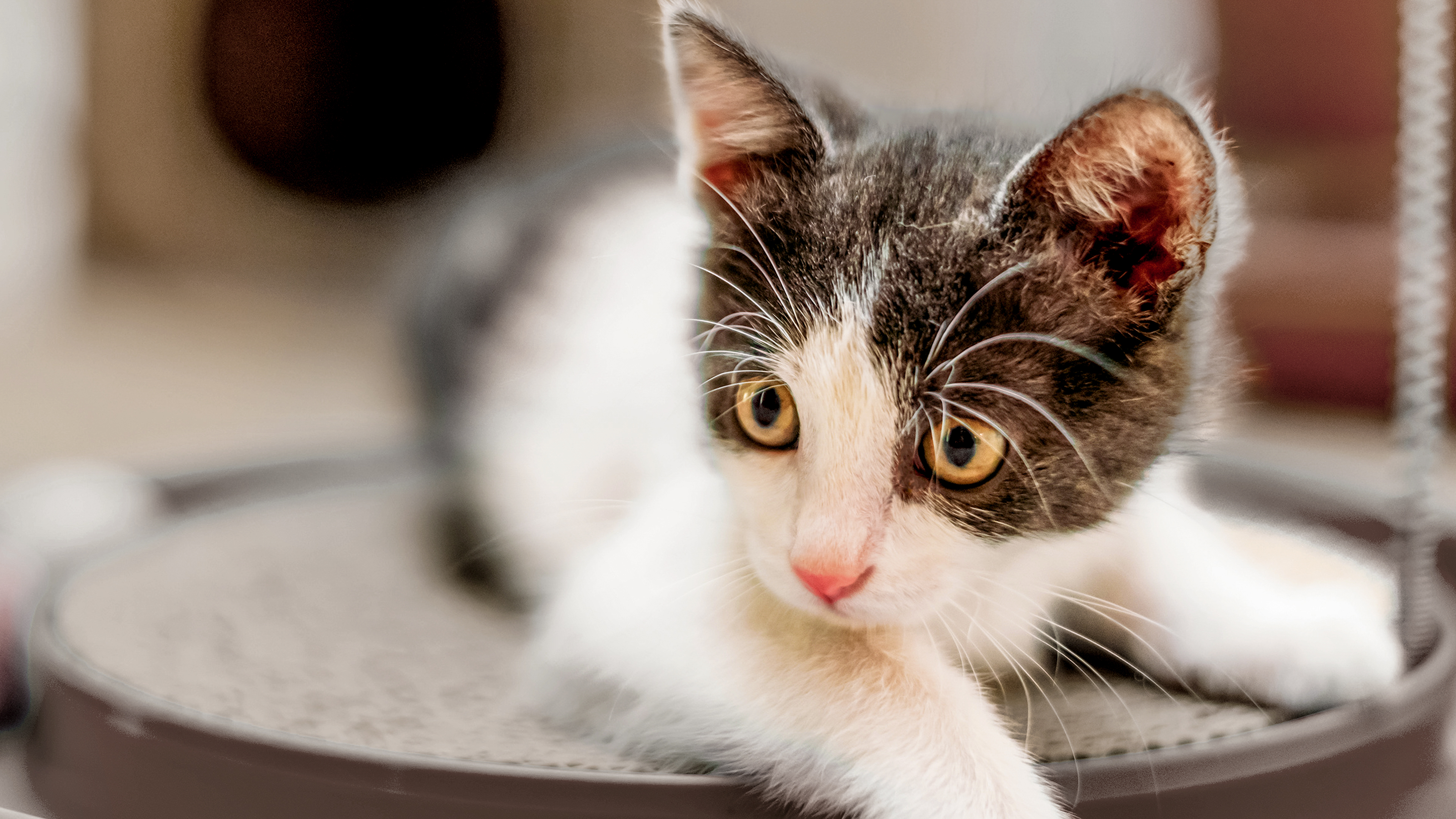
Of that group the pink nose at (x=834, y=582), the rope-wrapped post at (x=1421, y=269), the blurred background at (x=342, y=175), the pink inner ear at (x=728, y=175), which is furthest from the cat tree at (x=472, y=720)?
the blurred background at (x=342, y=175)

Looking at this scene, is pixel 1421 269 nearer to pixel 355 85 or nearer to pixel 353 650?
pixel 353 650

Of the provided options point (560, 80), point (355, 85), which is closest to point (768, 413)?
point (560, 80)

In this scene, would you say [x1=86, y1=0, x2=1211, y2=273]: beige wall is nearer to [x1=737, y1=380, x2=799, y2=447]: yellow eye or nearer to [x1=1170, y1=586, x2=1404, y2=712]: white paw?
[x1=737, y1=380, x2=799, y2=447]: yellow eye

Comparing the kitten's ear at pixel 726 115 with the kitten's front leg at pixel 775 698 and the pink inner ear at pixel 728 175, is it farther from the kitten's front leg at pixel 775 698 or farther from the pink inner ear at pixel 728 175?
the kitten's front leg at pixel 775 698

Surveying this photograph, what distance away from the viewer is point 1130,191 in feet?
1.83

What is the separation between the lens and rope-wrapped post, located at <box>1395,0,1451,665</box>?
0.58m

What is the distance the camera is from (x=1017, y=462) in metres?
0.59

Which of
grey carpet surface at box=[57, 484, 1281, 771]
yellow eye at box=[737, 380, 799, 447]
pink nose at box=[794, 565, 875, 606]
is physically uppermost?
yellow eye at box=[737, 380, 799, 447]

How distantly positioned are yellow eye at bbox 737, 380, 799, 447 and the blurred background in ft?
1.77

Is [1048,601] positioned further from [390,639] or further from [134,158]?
[134,158]

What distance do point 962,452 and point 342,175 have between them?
1.50 m

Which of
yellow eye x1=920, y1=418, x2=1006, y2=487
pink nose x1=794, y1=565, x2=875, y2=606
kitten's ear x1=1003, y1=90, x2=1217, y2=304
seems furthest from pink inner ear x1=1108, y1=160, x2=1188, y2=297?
pink nose x1=794, y1=565, x2=875, y2=606

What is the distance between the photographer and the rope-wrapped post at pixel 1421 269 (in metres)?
0.58

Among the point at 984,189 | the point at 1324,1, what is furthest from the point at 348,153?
the point at 1324,1
